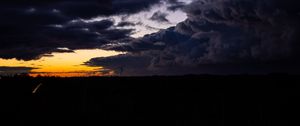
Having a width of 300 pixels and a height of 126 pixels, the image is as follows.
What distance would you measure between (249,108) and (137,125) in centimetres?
2930

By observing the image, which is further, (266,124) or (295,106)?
(295,106)

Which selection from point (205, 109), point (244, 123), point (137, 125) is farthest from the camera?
point (205, 109)

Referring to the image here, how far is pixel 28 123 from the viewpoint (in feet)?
103

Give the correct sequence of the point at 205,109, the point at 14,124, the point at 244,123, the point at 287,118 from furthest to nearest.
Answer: the point at 205,109, the point at 287,118, the point at 244,123, the point at 14,124

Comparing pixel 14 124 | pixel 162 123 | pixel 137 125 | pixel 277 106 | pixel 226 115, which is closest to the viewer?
pixel 14 124

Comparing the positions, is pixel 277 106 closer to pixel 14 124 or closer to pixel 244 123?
pixel 244 123

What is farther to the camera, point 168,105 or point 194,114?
point 168,105

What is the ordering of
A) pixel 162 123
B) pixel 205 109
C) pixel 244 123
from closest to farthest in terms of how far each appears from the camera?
pixel 162 123, pixel 244 123, pixel 205 109

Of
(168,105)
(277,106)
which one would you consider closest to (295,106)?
(277,106)

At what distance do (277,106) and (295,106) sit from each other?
325cm

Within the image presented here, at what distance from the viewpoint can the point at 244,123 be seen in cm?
4700

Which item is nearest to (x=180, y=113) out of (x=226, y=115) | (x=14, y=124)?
(x=226, y=115)

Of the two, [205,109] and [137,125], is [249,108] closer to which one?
[205,109]

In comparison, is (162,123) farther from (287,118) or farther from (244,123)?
(287,118)
